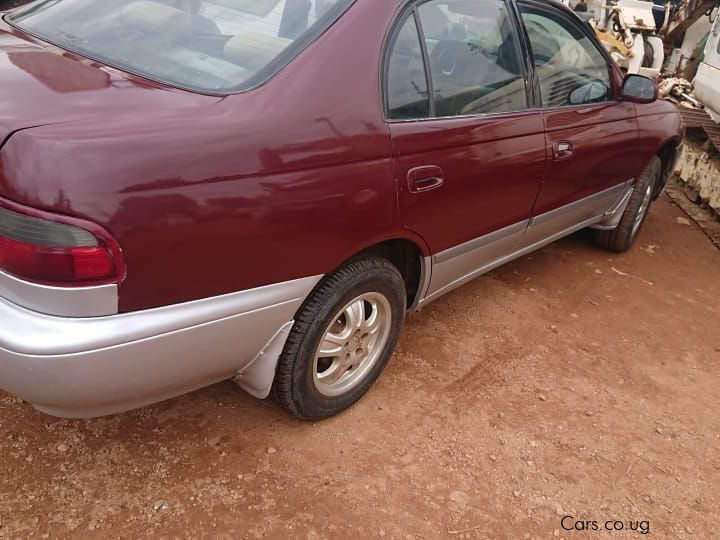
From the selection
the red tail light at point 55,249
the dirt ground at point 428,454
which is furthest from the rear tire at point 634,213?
the red tail light at point 55,249

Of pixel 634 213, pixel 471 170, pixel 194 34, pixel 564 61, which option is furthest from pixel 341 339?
pixel 634 213

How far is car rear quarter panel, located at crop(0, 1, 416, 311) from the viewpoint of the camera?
1.42 m

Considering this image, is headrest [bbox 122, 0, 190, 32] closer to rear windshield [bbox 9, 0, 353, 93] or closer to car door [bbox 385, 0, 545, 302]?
rear windshield [bbox 9, 0, 353, 93]

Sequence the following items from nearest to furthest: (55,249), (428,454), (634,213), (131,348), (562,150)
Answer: (55,249), (131,348), (428,454), (562,150), (634,213)

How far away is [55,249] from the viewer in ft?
4.74

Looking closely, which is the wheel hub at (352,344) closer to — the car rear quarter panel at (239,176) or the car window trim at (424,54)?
the car rear quarter panel at (239,176)

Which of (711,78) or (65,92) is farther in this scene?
(711,78)

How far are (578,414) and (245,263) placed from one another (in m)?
1.75

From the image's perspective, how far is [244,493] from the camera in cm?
209

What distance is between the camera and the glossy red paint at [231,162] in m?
1.44

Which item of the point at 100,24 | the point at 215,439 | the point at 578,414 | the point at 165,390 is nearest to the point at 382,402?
the point at 215,439

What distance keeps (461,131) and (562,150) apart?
2.84 ft

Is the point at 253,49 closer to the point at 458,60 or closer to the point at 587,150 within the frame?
the point at 458,60

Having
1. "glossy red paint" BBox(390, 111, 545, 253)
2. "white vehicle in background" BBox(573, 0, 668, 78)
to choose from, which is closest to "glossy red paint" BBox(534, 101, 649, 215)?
"glossy red paint" BBox(390, 111, 545, 253)
